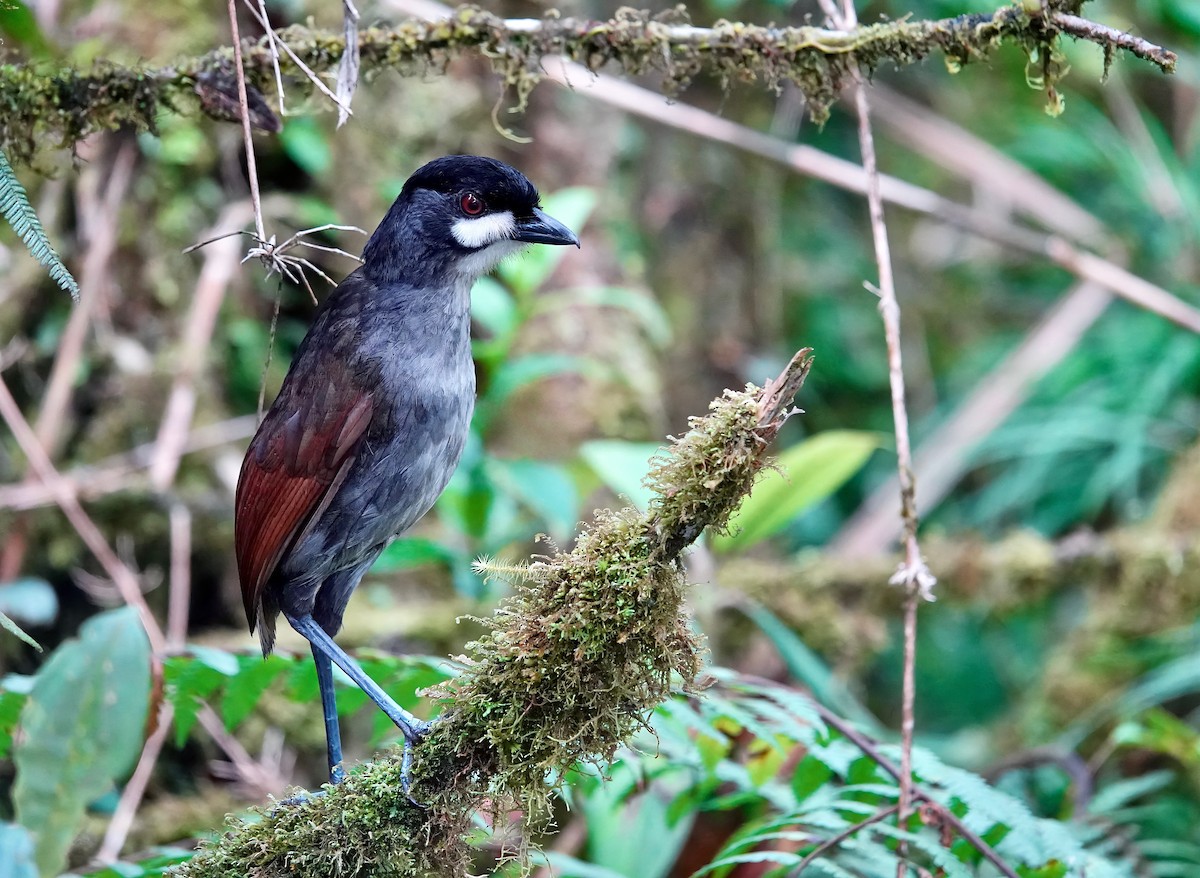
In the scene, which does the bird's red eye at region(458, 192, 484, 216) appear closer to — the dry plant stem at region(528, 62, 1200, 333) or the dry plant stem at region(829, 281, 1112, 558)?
the dry plant stem at region(528, 62, 1200, 333)

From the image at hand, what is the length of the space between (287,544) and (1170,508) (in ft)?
12.5

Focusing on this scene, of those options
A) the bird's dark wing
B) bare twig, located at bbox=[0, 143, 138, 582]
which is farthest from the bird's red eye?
bare twig, located at bbox=[0, 143, 138, 582]

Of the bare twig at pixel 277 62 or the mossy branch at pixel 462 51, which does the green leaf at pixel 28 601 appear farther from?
the bare twig at pixel 277 62

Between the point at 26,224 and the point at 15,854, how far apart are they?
3.53ft

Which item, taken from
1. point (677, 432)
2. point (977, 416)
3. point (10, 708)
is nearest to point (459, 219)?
point (10, 708)

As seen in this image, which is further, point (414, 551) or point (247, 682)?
point (414, 551)

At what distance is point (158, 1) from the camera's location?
490 centimetres

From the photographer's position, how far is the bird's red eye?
273 cm

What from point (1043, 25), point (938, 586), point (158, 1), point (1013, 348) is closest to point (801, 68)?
point (1043, 25)

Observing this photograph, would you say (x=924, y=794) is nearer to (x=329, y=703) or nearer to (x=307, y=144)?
(x=329, y=703)

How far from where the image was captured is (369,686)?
2449mm

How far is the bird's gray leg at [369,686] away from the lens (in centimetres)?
207

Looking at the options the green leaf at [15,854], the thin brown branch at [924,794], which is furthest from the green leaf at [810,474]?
the green leaf at [15,854]

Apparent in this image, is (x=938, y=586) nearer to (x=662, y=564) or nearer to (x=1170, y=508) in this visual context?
(x=1170, y=508)
